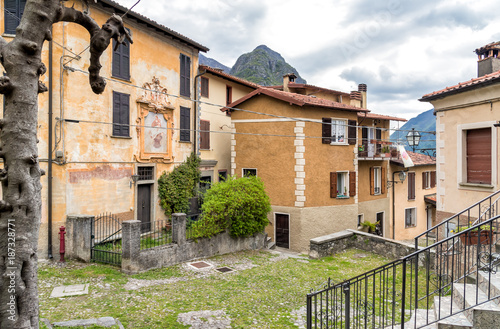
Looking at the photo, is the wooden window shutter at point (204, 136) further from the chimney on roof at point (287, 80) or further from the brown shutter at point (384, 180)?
the brown shutter at point (384, 180)

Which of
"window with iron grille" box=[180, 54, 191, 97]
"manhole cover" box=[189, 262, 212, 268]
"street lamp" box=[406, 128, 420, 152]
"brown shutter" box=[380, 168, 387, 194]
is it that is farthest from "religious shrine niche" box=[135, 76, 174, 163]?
"brown shutter" box=[380, 168, 387, 194]

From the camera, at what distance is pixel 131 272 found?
32.6ft

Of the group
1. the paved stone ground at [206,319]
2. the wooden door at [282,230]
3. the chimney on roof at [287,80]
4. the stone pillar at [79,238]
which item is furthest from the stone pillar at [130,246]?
the chimney on roof at [287,80]

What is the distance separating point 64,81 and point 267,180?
35.6ft

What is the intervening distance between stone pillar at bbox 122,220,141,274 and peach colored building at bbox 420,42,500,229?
10.3 m

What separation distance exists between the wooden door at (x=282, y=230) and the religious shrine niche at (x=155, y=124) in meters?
6.78

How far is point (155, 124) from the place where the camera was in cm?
1530

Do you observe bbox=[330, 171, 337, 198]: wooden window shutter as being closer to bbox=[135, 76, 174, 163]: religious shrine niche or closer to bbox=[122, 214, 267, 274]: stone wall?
bbox=[122, 214, 267, 274]: stone wall

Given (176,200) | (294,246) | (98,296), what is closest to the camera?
(98,296)

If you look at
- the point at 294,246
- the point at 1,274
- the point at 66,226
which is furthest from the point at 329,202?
the point at 1,274

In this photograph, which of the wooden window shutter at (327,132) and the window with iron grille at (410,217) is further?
the window with iron grille at (410,217)

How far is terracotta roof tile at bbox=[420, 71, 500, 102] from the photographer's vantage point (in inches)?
361

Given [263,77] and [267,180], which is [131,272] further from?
[263,77]

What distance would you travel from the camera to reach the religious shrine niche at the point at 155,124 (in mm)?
14695
